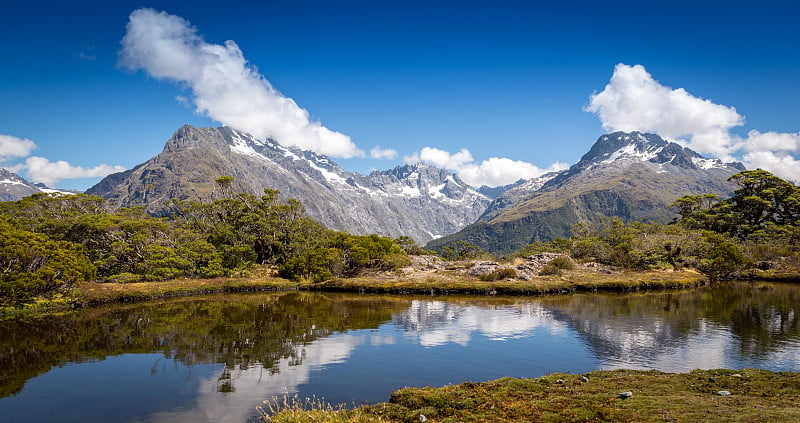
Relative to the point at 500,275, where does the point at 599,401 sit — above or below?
below

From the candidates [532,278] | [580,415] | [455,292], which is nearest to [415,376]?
[580,415]

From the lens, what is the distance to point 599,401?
64.8ft

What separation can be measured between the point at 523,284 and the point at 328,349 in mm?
47661

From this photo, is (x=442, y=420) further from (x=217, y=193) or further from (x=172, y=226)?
(x=217, y=193)

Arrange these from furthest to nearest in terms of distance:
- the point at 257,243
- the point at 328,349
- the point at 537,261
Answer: the point at 257,243, the point at 537,261, the point at 328,349

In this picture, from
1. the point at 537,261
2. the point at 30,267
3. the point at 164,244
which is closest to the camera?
the point at 30,267

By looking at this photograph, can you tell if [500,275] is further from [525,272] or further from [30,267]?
[30,267]

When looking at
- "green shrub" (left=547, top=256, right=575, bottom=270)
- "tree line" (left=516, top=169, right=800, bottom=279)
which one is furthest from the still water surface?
"tree line" (left=516, top=169, right=800, bottom=279)

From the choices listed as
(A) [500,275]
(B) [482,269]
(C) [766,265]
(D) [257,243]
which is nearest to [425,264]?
(B) [482,269]

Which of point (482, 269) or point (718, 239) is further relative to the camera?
point (718, 239)

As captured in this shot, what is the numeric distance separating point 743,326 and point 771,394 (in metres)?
27.6

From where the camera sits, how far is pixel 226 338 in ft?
135

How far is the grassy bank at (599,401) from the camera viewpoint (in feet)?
57.6

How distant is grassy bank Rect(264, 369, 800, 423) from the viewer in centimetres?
1755
